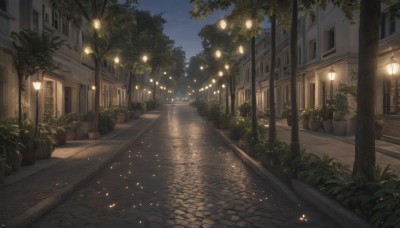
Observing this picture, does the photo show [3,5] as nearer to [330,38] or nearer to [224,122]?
[224,122]

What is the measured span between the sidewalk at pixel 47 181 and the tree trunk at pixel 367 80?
496cm

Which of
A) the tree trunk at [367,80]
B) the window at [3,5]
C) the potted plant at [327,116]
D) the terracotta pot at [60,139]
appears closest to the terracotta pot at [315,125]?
the potted plant at [327,116]

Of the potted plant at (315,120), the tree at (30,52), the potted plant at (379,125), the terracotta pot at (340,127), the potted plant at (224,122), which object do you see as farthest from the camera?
the potted plant at (224,122)

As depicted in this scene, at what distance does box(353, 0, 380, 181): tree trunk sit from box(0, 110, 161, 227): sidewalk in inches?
195

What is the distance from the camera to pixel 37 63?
11.1 meters

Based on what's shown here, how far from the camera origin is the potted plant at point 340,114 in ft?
55.3

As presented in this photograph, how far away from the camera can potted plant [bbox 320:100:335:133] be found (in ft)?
58.6

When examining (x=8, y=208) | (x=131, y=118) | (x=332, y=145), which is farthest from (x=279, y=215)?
(x=131, y=118)

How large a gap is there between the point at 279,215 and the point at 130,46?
22595 millimetres

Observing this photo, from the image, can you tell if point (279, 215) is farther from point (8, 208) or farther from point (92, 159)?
point (92, 159)

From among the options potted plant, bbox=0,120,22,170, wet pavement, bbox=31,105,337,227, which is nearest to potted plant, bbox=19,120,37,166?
potted plant, bbox=0,120,22,170

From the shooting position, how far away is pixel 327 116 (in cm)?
1823

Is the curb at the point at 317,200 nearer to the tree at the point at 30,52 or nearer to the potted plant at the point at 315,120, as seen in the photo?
the tree at the point at 30,52

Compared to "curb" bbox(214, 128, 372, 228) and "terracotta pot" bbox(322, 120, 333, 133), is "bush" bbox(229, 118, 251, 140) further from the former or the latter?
"curb" bbox(214, 128, 372, 228)
